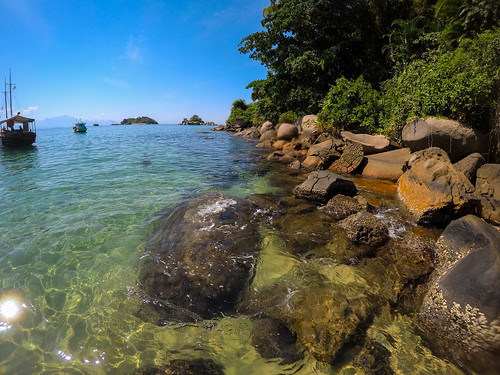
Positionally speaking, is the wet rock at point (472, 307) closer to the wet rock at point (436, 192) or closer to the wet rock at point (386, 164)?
the wet rock at point (436, 192)

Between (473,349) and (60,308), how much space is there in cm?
567

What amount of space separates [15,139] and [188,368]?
32534 millimetres

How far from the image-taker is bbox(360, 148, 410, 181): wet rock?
30.1ft

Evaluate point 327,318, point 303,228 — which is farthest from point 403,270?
point 303,228

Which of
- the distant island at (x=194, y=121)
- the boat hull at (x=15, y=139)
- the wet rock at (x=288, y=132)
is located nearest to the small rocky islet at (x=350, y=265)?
the wet rock at (x=288, y=132)

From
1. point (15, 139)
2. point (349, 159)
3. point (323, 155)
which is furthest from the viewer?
point (15, 139)

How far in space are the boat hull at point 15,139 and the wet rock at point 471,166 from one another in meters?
35.1

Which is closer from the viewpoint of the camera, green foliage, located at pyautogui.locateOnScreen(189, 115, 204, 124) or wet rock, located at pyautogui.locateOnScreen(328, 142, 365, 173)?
wet rock, located at pyautogui.locateOnScreen(328, 142, 365, 173)

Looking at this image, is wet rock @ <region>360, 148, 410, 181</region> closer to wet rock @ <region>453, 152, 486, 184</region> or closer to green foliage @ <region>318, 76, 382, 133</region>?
wet rock @ <region>453, 152, 486, 184</region>

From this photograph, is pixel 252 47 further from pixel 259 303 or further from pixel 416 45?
pixel 259 303

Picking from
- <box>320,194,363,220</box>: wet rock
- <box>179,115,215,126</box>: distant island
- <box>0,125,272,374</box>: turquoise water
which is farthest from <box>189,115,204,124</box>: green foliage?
<box>320,194,363,220</box>: wet rock

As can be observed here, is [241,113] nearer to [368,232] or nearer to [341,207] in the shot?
[341,207]

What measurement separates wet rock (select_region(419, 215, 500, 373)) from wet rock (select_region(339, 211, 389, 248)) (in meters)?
1.55

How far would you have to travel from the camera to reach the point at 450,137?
25.8 feet
